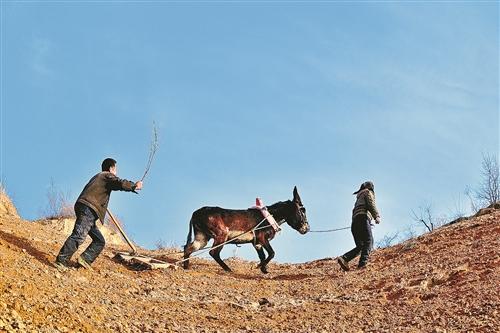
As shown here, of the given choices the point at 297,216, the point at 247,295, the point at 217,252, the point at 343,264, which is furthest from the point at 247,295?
the point at 297,216

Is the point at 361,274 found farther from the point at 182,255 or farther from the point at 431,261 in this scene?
the point at 182,255

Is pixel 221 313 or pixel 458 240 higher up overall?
pixel 458 240

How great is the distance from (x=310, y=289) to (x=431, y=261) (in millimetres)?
2899

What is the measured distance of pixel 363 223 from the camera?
49.6 feet

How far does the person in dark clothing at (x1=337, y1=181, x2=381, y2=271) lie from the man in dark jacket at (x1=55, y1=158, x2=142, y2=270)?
5284 mm

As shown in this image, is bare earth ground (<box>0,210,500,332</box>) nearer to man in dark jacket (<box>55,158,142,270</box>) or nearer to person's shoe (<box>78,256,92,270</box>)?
person's shoe (<box>78,256,92,270</box>)

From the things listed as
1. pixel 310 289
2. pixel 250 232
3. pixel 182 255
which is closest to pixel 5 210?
pixel 182 255

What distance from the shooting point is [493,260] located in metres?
12.5

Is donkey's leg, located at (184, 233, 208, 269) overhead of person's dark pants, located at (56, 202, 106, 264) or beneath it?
overhead

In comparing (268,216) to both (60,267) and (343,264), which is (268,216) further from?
(60,267)

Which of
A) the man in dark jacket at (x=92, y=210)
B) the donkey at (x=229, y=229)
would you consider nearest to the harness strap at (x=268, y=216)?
the donkey at (x=229, y=229)

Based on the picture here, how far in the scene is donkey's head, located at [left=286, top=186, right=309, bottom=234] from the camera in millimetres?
16609

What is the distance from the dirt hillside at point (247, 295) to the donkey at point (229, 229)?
550 millimetres

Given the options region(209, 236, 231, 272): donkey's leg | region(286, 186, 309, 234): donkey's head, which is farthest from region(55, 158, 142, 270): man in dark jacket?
region(286, 186, 309, 234): donkey's head
